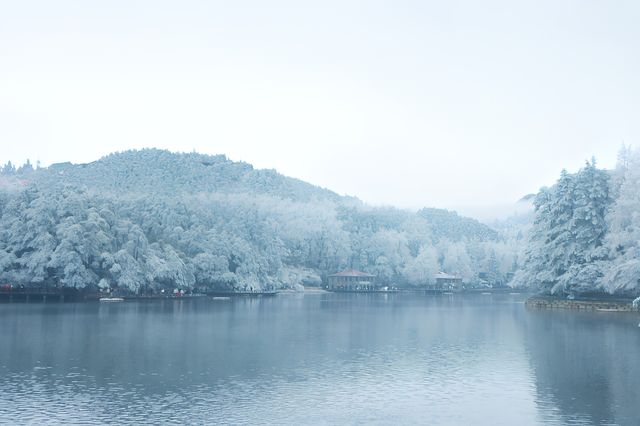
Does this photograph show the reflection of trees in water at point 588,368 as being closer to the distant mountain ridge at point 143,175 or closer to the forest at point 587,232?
the forest at point 587,232

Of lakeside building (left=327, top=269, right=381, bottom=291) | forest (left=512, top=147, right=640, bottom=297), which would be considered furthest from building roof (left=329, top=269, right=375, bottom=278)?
forest (left=512, top=147, right=640, bottom=297)

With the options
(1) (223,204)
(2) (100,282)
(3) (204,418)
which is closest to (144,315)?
(2) (100,282)

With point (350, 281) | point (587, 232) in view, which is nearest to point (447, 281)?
point (350, 281)

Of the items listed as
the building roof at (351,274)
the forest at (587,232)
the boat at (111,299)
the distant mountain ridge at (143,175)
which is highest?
the distant mountain ridge at (143,175)

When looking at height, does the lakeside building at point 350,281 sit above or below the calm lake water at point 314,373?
above

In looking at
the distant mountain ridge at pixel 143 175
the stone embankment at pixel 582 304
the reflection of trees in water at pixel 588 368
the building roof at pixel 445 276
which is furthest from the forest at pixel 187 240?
the reflection of trees in water at pixel 588 368

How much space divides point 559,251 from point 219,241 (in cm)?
5371

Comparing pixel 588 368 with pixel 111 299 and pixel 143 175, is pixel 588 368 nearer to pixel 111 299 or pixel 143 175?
pixel 111 299

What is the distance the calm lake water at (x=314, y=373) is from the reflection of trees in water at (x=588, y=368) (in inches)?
3.0

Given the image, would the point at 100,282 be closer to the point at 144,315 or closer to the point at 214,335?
the point at 144,315

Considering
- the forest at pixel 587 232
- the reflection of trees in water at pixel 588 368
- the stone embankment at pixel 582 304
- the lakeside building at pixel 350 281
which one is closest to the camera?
the reflection of trees in water at pixel 588 368

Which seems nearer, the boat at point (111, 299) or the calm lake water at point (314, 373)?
the calm lake water at point (314, 373)

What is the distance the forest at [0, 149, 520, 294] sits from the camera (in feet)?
278

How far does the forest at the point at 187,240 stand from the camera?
8475 centimetres
